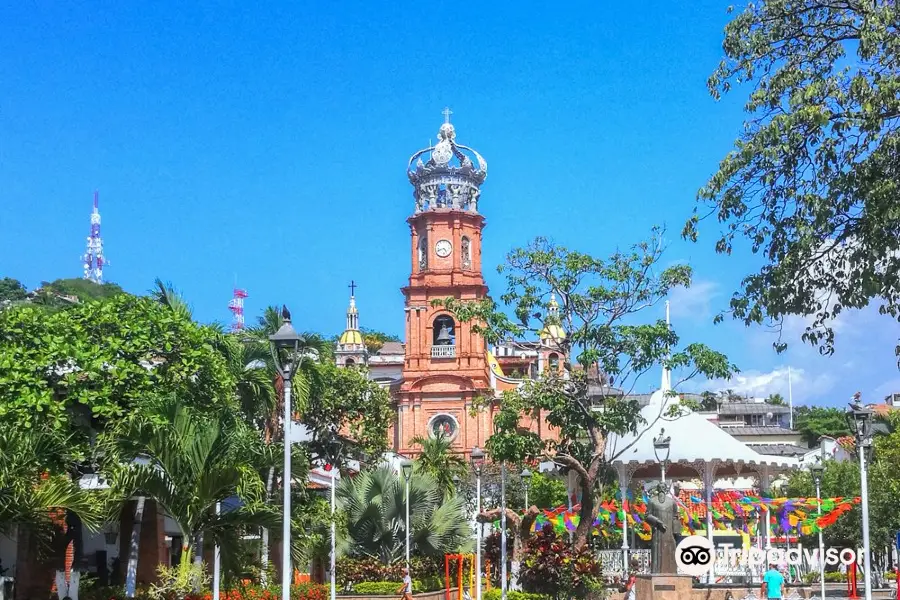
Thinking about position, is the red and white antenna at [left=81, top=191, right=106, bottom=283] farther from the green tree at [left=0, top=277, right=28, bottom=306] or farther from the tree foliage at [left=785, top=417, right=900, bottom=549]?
the tree foliage at [left=785, top=417, right=900, bottom=549]

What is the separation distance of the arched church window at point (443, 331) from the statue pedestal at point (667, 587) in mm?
43747

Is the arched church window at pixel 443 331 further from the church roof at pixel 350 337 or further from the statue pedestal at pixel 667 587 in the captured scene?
the statue pedestal at pixel 667 587

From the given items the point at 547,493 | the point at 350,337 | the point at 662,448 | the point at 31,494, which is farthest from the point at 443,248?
the point at 31,494

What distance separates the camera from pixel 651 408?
3656 centimetres

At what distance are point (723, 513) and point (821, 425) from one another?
217 feet

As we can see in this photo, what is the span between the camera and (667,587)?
1023 inches

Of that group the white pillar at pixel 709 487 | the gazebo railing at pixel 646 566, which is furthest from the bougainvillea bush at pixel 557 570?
the white pillar at pixel 709 487

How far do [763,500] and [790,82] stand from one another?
70.9 ft

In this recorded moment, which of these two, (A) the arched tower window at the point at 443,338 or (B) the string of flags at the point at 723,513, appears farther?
(A) the arched tower window at the point at 443,338

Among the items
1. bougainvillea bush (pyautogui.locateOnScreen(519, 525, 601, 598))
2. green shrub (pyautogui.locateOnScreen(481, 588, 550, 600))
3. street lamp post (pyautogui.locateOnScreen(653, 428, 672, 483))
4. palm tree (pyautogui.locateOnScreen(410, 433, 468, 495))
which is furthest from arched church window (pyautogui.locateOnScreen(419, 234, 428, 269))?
bougainvillea bush (pyautogui.locateOnScreen(519, 525, 601, 598))

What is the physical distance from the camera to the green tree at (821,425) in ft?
313

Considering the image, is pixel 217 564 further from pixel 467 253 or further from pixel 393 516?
pixel 467 253

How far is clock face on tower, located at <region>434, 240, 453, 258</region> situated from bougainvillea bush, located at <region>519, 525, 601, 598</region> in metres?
40.3

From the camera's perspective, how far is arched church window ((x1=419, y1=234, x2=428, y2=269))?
2694 inches
